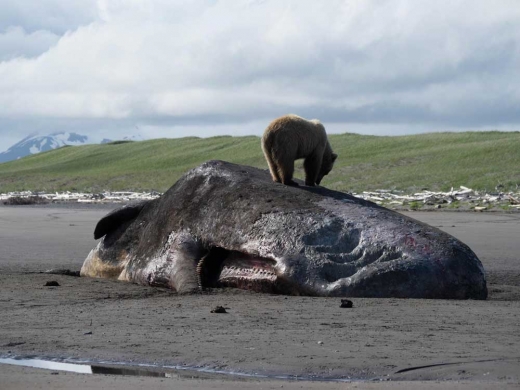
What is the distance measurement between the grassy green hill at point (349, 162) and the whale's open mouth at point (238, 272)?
26.4 metres

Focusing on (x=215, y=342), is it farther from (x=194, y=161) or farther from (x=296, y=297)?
(x=194, y=161)

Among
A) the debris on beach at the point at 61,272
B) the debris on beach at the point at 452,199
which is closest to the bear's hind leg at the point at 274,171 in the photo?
the debris on beach at the point at 61,272

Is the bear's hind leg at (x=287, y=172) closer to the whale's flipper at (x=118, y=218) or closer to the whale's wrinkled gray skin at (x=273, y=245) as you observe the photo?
the whale's wrinkled gray skin at (x=273, y=245)

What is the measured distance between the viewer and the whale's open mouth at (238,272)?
1010cm

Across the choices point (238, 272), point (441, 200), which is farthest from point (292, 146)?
point (441, 200)

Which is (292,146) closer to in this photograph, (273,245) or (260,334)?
(273,245)

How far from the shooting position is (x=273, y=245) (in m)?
10.3

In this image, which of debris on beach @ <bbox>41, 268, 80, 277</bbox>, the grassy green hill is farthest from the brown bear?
the grassy green hill

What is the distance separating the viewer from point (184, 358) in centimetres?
651

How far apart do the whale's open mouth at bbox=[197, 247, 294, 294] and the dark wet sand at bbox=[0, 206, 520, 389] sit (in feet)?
0.77

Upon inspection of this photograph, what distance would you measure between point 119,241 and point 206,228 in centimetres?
186

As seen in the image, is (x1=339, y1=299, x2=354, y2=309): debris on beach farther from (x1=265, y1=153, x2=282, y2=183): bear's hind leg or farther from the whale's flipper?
the whale's flipper

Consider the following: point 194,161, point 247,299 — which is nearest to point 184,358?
point 247,299

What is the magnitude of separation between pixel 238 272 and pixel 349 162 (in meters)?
42.9
